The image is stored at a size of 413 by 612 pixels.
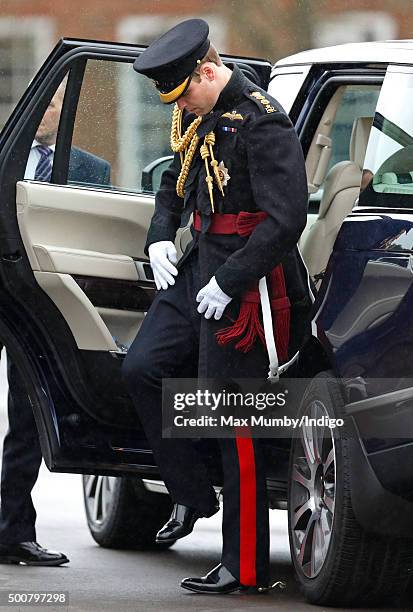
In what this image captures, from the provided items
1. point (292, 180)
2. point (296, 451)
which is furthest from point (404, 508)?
point (292, 180)

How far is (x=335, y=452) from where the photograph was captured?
5.38m

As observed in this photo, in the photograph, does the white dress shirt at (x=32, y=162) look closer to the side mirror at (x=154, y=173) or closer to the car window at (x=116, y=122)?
the car window at (x=116, y=122)

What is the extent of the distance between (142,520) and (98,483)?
308mm

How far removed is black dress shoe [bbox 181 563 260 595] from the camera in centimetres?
571

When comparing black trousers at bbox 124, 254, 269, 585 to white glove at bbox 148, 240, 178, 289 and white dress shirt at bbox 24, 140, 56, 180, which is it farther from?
white dress shirt at bbox 24, 140, 56, 180

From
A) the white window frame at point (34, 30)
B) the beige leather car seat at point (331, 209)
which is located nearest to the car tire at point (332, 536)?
the beige leather car seat at point (331, 209)

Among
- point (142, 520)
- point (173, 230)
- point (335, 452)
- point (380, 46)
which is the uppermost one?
point (380, 46)

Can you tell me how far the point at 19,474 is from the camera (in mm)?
Answer: 6645

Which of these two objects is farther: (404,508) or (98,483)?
(98,483)

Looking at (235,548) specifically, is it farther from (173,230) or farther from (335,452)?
(173,230)

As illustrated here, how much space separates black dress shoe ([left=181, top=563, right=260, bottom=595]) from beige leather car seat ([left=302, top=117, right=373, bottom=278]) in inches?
44.3

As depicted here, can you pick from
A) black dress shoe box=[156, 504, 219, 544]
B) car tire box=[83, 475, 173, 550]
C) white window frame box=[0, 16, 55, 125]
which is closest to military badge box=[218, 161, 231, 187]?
black dress shoe box=[156, 504, 219, 544]

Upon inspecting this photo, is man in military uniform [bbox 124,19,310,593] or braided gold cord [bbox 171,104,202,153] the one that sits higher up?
braided gold cord [bbox 171,104,202,153]

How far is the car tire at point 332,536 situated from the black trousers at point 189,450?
139mm
